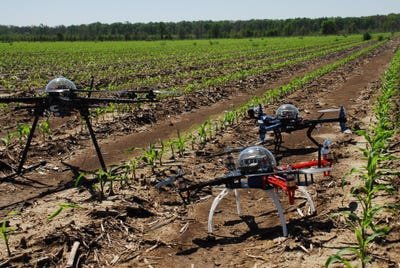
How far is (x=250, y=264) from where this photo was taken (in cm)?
603

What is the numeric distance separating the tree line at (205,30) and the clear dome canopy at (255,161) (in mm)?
106504

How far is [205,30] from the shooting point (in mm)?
152125

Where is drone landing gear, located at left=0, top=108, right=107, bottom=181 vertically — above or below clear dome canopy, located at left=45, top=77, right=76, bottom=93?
below

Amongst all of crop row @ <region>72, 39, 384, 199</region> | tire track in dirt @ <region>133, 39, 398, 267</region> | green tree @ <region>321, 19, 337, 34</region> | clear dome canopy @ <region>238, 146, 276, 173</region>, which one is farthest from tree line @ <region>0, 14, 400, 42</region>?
clear dome canopy @ <region>238, 146, 276, 173</region>

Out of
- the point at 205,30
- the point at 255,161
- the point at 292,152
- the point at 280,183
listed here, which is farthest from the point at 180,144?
the point at 205,30

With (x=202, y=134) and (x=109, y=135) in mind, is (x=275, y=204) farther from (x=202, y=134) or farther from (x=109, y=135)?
(x=109, y=135)

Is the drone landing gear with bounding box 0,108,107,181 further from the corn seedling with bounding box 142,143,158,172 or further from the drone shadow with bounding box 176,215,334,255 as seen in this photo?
the drone shadow with bounding box 176,215,334,255

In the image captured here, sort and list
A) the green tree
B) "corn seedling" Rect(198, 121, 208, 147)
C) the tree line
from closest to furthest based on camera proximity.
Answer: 1. "corn seedling" Rect(198, 121, 208, 147)
2. the tree line
3. the green tree

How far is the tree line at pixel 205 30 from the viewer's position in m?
114

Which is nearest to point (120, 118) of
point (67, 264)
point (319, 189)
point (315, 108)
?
point (315, 108)

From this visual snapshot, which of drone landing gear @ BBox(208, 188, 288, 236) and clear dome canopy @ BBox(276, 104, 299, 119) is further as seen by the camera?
clear dome canopy @ BBox(276, 104, 299, 119)

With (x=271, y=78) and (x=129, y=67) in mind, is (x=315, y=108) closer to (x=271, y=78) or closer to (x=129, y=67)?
(x=271, y=78)

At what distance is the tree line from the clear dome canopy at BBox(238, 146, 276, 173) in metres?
107

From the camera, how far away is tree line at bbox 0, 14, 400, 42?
114 m
